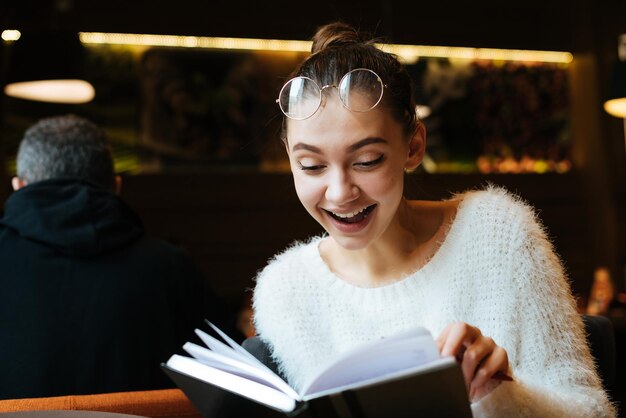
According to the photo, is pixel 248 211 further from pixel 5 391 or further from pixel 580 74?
pixel 5 391

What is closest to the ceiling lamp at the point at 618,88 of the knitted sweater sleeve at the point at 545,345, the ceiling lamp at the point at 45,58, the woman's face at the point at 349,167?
the ceiling lamp at the point at 45,58

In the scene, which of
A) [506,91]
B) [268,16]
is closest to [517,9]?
[506,91]

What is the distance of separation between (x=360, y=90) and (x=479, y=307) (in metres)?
0.49

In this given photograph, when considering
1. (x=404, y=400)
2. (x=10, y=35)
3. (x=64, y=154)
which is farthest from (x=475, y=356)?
(x=10, y=35)

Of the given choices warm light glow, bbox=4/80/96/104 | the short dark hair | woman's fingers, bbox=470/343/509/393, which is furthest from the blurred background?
woman's fingers, bbox=470/343/509/393

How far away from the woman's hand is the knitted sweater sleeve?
0.16 m

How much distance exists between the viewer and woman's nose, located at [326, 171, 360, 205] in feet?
4.80

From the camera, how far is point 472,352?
3.72ft

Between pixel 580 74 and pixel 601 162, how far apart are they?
2.56 ft

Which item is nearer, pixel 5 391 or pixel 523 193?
pixel 5 391

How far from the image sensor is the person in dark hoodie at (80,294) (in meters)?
2.25

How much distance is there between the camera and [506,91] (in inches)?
264

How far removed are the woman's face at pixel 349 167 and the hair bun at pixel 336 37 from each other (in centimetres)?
21

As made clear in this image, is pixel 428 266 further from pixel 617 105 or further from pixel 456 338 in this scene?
pixel 617 105
